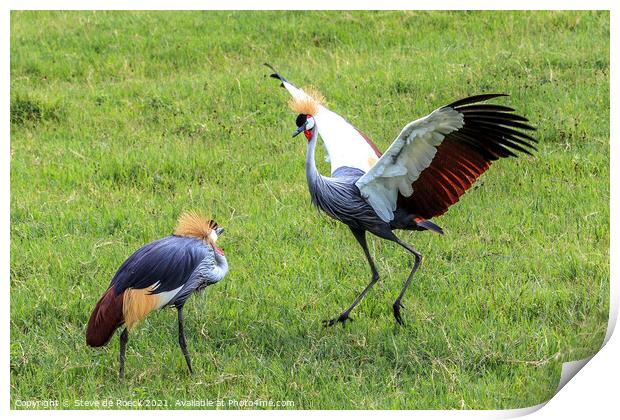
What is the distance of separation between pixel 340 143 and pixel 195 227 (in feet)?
2.54

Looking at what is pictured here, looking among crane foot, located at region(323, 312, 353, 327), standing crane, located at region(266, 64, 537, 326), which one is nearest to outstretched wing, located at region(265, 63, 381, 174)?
standing crane, located at region(266, 64, 537, 326)

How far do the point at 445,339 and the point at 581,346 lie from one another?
1.83ft

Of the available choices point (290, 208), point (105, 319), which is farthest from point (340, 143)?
point (105, 319)

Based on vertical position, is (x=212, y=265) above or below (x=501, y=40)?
below

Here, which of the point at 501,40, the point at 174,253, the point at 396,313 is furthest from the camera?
the point at 501,40

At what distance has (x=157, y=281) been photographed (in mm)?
3816

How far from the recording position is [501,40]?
498 centimetres

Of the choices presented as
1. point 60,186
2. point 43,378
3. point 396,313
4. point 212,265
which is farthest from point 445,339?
point 60,186

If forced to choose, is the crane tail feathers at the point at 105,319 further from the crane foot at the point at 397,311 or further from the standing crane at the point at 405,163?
the crane foot at the point at 397,311

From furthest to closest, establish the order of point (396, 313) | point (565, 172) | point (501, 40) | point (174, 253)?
point (501, 40)
point (565, 172)
point (396, 313)
point (174, 253)

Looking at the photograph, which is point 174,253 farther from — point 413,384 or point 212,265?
point 413,384

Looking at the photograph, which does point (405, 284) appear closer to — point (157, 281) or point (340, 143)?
point (340, 143)

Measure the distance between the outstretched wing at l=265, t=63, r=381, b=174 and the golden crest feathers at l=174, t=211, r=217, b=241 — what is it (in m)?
0.64

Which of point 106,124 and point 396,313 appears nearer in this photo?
point 396,313
